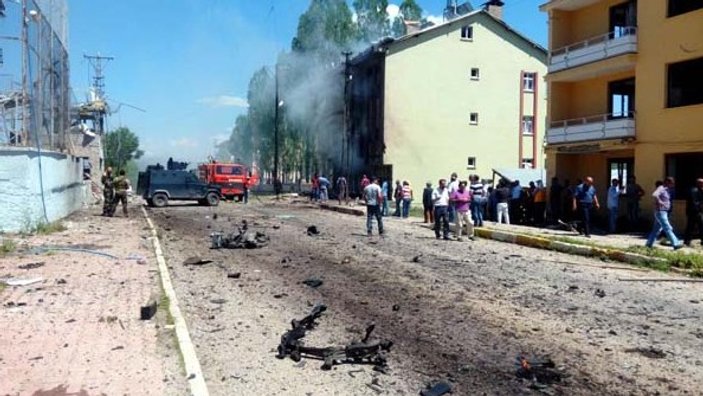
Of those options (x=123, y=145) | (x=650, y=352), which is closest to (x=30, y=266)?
(x=650, y=352)

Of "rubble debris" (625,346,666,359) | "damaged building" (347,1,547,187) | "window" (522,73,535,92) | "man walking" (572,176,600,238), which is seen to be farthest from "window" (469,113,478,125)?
"rubble debris" (625,346,666,359)

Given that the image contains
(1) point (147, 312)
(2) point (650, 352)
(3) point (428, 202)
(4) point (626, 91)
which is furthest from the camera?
(4) point (626, 91)

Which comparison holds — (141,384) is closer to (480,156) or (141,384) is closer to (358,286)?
(358,286)

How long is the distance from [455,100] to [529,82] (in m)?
5.62

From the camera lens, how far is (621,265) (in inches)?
516

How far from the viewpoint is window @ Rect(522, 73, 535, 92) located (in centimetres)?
4175

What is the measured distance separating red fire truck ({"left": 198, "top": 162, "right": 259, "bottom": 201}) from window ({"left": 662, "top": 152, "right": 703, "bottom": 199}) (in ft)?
81.0

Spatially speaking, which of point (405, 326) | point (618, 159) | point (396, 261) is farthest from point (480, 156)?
point (405, 326)

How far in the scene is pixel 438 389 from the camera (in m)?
5.16

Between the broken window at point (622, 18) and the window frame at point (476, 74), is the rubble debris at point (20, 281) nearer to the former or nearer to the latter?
the broken window at point (622, 18)

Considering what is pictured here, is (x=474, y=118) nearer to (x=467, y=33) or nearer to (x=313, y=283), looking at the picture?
(x=467, y=33)

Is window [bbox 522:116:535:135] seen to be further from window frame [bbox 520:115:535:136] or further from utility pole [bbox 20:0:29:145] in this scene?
utility pole [bbox 20:0:29:145]

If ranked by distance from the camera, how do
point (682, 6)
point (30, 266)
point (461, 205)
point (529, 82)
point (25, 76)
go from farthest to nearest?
point (529, 82) → point (682, 6) → point (461, 205) → point (25, 76) → point (30, 266)

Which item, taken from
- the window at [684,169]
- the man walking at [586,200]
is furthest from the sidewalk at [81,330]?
the window at [684,169]
